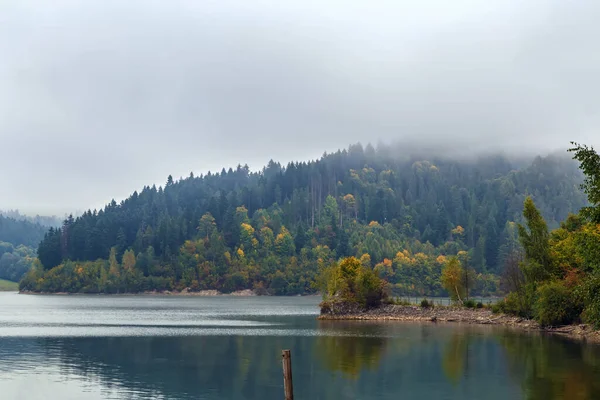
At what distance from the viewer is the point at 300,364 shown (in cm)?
7475

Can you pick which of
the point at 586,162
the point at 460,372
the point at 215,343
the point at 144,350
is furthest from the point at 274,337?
the point at 586,162

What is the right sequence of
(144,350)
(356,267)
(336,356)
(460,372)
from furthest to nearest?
(356,267) < (144,350) < (336,356) < (460,372)

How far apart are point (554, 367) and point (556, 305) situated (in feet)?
131

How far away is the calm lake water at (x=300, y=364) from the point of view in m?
58.7

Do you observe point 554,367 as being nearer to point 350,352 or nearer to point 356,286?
point 350,352

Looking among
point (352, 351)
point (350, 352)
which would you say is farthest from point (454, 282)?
point (350, 352)

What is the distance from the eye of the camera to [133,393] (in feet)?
190

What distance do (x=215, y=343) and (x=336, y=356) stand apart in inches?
880

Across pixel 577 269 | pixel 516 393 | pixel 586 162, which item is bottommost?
pixel 516 393

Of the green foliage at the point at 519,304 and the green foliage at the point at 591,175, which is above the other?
the green foliage at the point at 591,175

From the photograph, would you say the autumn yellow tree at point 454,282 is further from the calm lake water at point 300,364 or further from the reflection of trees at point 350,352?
the reflection of trees at point 350,352

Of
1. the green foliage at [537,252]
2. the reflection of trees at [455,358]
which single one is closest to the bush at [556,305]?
the green foliage at [537,252]

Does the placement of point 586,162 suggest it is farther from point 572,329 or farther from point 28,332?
point 28,332

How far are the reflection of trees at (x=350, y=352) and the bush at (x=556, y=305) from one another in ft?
87.3
